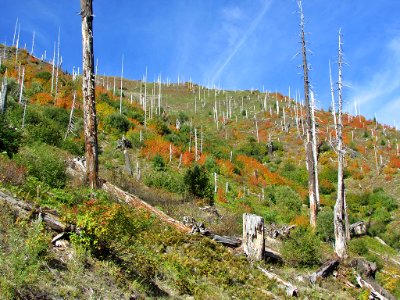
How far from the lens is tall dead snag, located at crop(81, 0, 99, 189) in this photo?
11.1 m

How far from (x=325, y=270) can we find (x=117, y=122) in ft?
89.9

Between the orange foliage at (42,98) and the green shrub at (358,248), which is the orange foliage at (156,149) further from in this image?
the green shrub at (358,248)

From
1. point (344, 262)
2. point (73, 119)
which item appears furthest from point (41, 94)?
point (344, 262)

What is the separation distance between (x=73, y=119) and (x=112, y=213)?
2674 centimetres

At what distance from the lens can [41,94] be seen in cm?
3606

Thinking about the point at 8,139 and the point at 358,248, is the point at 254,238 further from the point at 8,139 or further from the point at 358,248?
the point at 358,248

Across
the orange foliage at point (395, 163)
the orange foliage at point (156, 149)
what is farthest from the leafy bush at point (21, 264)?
the orange foliage at point (395, 163)

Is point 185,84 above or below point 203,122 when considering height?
above

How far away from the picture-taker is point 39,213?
6.76 metres

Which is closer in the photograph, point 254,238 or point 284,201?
point 254,238

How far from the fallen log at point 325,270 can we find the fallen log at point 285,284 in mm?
1358

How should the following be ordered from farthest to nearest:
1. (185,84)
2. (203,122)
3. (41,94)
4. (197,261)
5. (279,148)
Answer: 1. (185,84)
2. (203,122)
3. (279,148)
4. (41,94)
5. (197,261)

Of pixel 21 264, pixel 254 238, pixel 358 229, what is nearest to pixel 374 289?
pixel 254 238

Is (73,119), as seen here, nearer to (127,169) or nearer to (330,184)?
(127,169)
